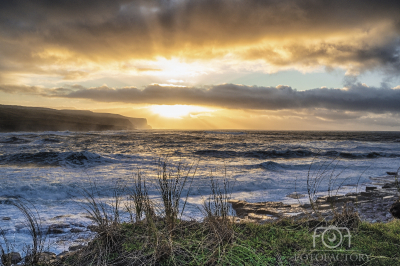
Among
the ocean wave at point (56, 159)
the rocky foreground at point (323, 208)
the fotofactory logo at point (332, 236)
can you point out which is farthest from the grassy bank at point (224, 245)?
the ocean wave at point (56, 159)

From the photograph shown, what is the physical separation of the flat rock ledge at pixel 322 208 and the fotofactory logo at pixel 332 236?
1530 mm

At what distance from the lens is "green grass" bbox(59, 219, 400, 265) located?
2.57 meters

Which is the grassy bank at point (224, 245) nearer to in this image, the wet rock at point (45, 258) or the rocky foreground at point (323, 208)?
the wet rock at point (45, 258)

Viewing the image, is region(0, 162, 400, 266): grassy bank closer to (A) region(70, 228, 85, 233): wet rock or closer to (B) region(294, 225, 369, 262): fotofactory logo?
(B) region(294, 225, 369, 262): fotofactory logo

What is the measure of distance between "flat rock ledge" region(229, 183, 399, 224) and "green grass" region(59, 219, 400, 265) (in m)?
1.75

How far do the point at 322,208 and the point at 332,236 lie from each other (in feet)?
10.5

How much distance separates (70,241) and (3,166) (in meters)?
11.0

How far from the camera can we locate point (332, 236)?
123 inches

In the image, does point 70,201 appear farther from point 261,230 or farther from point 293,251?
point 293,251

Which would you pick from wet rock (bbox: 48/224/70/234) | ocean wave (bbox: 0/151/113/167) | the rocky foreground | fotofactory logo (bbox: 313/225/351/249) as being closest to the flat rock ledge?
the rocky foreground

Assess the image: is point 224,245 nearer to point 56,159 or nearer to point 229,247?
point 229,247

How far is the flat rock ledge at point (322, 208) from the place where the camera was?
5.11 metres

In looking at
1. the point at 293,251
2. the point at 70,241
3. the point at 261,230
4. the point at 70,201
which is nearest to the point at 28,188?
the point at 70,201

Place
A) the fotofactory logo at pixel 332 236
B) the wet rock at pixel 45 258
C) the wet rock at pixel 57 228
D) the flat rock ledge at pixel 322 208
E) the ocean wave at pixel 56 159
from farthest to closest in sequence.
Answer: the ocean wave at pixel 56 159, the flat rock ledge at pixel 322 208, the wet rock at pixel 57 228, the fotofactory logo at pixel 332 236, the wet rock at pixel 45 258
